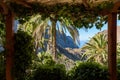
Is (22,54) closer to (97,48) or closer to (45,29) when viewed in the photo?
(45,29)

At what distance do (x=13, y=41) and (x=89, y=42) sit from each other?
2503 cm

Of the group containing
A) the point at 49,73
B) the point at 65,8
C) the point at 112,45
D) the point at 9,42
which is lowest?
the point at 49,73

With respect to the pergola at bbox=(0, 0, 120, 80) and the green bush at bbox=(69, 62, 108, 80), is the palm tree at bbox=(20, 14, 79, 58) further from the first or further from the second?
the pergola at bbox=(0, 0, 120, 80)

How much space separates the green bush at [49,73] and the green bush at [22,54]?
35 cm

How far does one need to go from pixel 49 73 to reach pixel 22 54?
3.01ft

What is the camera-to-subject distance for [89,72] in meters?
8.17

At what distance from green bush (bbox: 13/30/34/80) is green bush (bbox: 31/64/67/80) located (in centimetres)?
35

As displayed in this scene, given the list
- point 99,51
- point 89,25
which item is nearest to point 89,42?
point 99,51

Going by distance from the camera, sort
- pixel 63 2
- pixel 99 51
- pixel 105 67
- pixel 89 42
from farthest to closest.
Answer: pixel 89 42, pixel 99 51, pixel 105 67, pixel 63 2

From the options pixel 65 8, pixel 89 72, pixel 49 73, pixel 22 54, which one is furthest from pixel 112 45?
pixel 22 54

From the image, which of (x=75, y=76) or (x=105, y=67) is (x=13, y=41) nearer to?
(x=75, y=76)

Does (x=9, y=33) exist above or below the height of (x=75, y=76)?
above

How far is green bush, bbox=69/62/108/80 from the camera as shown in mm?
8039

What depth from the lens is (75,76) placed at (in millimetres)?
8398
